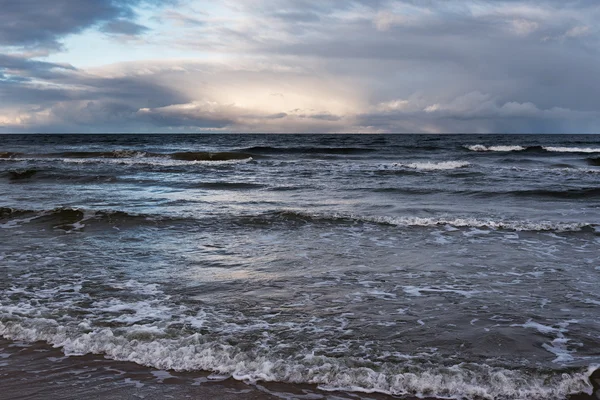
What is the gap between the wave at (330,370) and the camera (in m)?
4.09

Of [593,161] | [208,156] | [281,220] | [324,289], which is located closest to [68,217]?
[281,220]

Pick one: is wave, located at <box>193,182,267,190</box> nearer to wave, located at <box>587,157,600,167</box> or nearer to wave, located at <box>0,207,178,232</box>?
wave, located at <box>0,207,178,232</box>

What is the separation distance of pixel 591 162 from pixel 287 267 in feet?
109

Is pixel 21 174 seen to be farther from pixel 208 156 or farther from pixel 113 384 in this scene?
pixel 113 384

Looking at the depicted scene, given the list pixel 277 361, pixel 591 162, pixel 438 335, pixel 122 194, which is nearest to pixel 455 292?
pixel 438 335

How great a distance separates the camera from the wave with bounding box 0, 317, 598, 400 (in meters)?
4.09

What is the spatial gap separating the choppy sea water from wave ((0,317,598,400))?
0.6 inches

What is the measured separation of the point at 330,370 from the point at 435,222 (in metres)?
7.95

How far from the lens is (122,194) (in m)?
17.3

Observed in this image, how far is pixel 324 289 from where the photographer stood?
266 inches

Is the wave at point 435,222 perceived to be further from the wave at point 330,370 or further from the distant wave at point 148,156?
the distant wave at point 148,156

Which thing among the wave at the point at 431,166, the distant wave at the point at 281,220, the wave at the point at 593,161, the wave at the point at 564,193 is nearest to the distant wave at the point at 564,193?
the wave at the point at 564,193

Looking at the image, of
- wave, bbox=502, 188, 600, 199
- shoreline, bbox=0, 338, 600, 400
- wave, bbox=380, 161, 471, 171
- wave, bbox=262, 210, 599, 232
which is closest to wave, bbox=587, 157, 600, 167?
wave, bbox=380, 161, 471, 171

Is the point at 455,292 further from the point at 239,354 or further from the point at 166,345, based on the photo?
the point at 166,345
